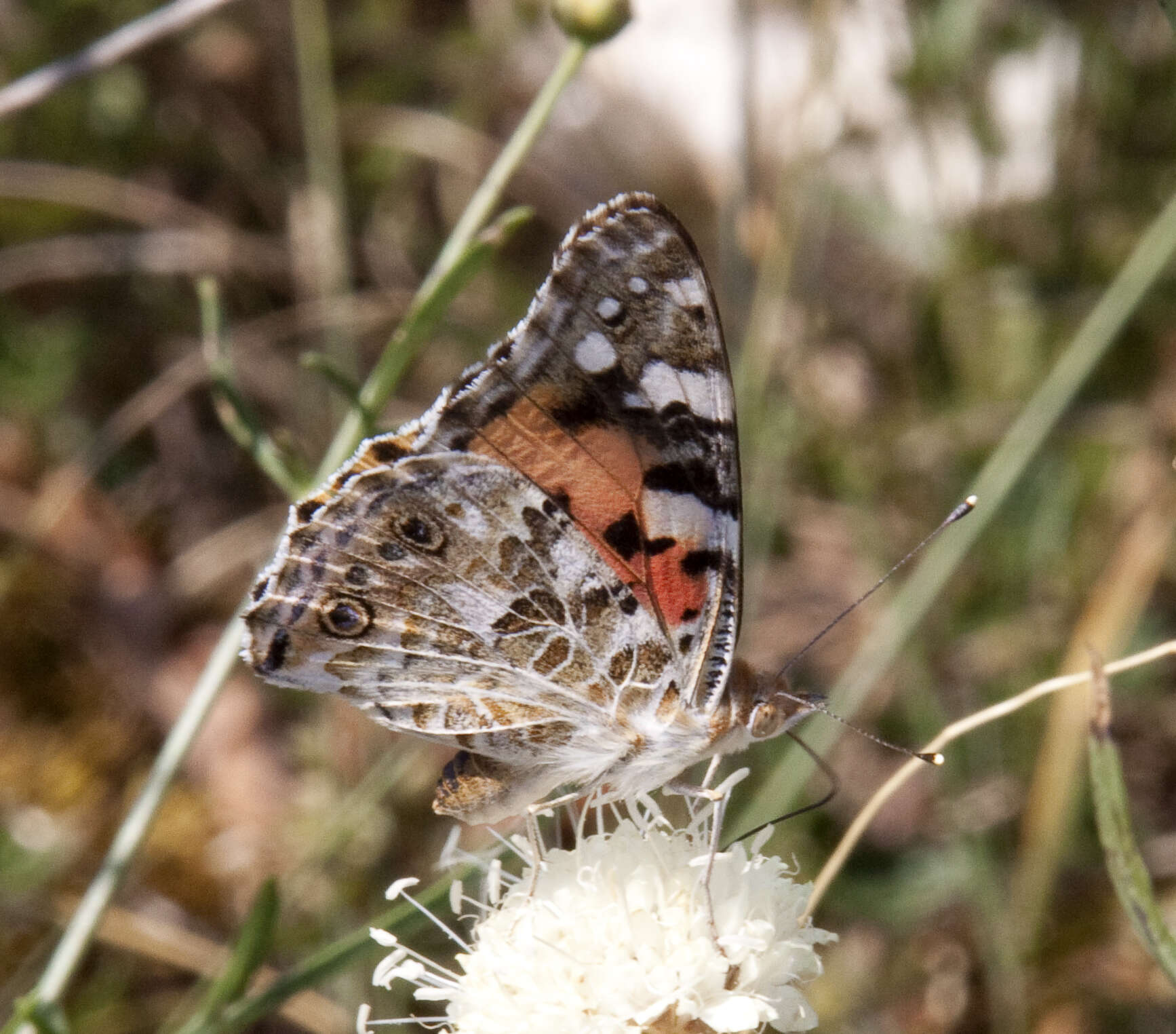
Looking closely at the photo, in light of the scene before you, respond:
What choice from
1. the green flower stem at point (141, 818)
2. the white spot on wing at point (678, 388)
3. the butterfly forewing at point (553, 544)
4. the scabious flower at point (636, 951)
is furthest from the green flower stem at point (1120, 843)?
the green flower stem at point (141, 818)

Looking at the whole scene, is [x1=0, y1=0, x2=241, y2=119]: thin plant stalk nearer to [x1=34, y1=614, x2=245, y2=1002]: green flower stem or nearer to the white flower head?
[x1=34, y1=614, x2=245, y2=1002]: green flower stem

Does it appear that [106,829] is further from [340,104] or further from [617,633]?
[340,104]

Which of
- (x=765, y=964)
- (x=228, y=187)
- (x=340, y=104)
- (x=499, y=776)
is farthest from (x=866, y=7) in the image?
(x=765, y=964)

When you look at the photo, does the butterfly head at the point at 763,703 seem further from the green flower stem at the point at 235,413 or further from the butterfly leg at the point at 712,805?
the green flower stem at the point at 235,413

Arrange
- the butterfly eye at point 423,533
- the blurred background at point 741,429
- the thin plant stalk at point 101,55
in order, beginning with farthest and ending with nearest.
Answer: the blurred background at point 741,429 < the thin plant stalk at point 101,55 < the butterfly eye at point 423,533

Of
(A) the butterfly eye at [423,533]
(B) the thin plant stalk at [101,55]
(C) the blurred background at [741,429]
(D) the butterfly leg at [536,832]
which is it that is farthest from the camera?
(C) the blurred background at [741,429]

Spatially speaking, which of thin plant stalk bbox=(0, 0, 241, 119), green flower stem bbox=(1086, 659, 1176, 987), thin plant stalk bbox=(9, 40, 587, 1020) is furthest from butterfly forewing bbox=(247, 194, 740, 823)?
thin plant stalk bbox=(0, 0, 241, 119)
